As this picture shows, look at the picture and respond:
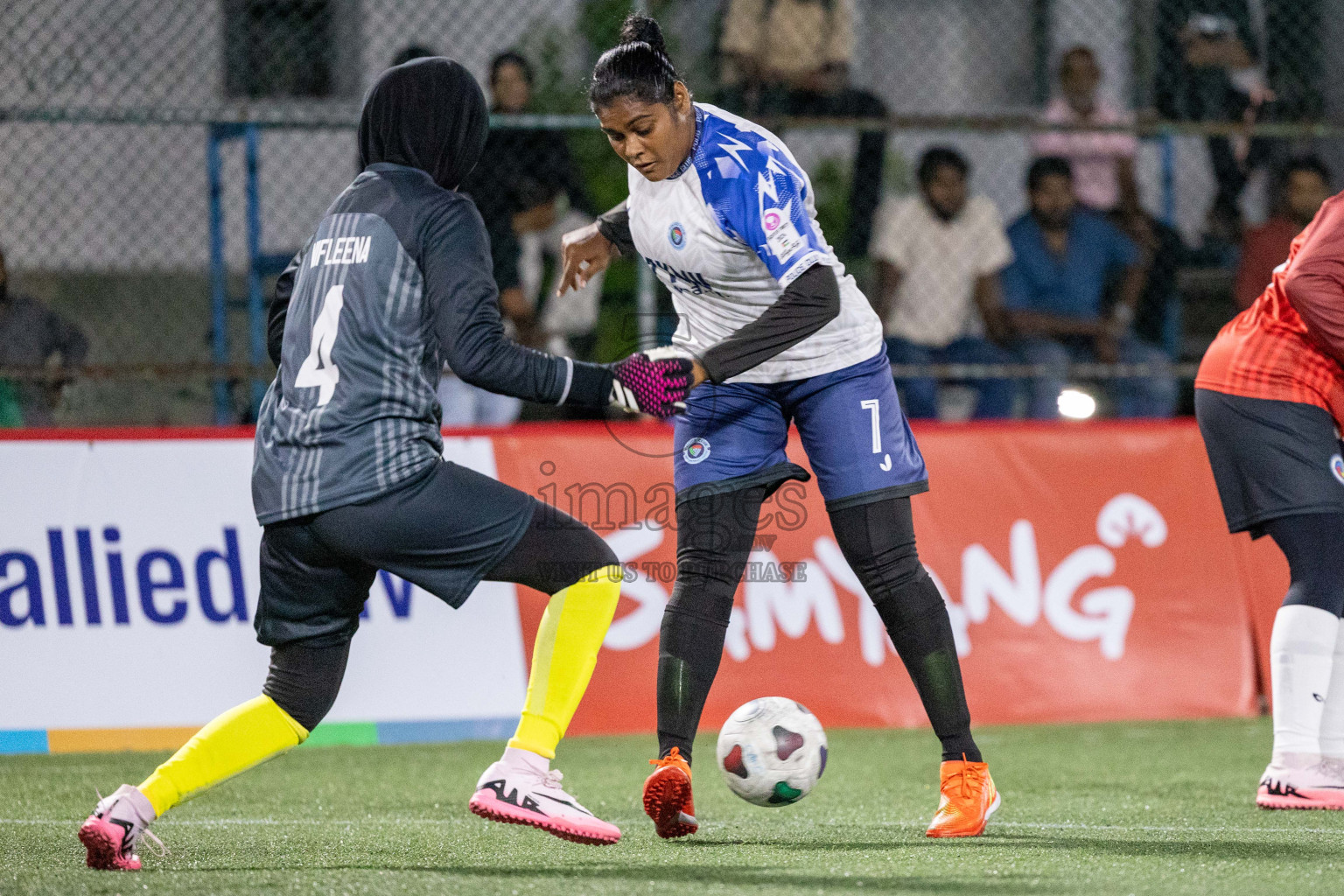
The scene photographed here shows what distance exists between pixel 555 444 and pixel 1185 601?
268cm

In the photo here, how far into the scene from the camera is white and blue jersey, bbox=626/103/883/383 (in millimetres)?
3902

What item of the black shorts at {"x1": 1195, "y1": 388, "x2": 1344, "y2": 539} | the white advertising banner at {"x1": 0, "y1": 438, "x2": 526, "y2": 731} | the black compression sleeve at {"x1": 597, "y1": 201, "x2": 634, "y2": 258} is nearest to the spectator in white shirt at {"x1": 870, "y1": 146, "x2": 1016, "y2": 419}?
the white advertising banner at {"x1": 0, "y1": 438, "x2": 526, "y2": 731}

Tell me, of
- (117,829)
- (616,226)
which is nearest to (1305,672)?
→ (616,226)

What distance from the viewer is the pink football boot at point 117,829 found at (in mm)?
3486

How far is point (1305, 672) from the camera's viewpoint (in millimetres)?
4559

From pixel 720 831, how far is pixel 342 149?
6749 mm

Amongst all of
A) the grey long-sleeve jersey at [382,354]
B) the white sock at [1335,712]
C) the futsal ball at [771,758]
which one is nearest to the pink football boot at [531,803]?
the futsal ball at [771,758]

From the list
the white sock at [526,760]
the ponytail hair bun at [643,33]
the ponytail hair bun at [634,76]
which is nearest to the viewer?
the white sock at [526,760]

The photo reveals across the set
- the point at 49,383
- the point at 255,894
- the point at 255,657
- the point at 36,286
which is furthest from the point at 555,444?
the point at 255,894

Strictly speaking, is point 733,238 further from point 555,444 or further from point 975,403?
point 975,403

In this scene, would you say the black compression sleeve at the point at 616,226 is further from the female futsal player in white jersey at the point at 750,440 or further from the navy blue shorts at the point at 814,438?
the navy blue shorts at the point at 814,438

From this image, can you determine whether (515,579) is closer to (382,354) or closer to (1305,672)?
(382,354)

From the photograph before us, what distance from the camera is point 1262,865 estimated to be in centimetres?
361

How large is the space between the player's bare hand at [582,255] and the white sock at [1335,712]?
2.35m
